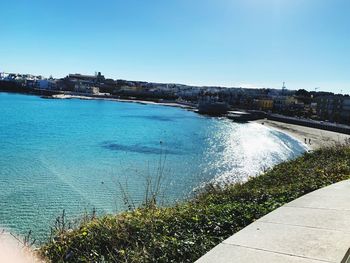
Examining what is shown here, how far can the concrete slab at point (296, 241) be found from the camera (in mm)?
3973

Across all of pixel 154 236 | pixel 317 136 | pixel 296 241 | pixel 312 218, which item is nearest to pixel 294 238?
pixel 296 241

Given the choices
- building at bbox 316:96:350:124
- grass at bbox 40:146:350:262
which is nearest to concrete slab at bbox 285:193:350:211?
grass at bbox 40:146:350:262

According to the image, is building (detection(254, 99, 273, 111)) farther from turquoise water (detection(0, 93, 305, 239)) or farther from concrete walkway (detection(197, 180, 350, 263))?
concrete walkway (detection(197, 180, 350, 263))

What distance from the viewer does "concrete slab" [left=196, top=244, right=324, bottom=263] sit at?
3.78 meters

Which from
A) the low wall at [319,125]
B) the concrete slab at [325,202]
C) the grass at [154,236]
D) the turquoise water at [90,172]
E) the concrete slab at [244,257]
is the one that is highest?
the concrete slab at [244,257]

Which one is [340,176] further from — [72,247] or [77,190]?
[77,190]

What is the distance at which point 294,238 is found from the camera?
4508 mm

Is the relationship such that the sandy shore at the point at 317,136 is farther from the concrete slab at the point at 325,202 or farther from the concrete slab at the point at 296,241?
the concrete slab at the point at 296,241

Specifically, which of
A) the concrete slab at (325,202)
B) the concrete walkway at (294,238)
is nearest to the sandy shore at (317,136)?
the concrete slab at (325,202)

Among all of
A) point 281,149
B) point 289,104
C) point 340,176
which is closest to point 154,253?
point 340,176

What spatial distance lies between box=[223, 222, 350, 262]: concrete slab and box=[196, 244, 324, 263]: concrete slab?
116 millimetres

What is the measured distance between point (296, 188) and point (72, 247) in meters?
5.21

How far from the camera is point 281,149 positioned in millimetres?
49281

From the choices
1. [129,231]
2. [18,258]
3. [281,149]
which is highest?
[129,231]
